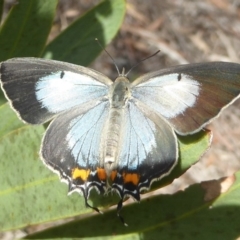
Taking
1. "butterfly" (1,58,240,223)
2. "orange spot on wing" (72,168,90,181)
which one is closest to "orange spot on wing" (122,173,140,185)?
"butterfly" (1,58,240,223)

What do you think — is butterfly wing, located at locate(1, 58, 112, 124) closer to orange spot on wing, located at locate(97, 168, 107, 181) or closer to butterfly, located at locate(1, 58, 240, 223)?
butterfly, located at locate(1, 58, 240, 223)

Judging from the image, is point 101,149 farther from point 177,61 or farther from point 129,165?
point 177,61

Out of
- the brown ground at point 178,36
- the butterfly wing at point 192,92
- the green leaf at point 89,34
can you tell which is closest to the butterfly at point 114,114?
the butterfly wing at point 192,92

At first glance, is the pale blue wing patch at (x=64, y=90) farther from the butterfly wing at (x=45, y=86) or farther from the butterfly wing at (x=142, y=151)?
the butterfly wing at (x=142, y=151)

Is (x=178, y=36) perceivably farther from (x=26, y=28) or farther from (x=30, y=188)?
(x=30, y=188)

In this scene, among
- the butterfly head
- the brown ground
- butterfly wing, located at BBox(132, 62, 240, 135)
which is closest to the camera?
butterfly wing, located at BBox(132, 62, 240, 135)

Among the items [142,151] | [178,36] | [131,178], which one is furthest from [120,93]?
→ [178,36]

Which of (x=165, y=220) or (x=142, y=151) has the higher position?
(x=142, y=151)
